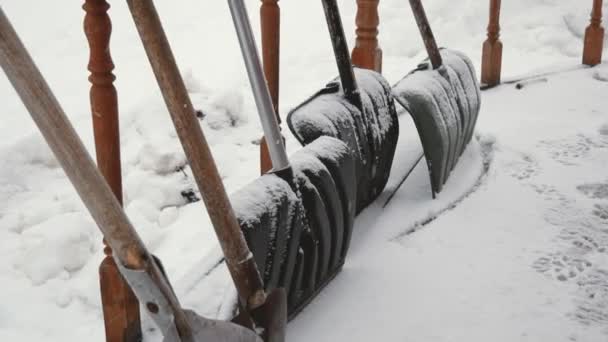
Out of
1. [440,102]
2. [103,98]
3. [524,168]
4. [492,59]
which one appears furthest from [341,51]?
[492,59]

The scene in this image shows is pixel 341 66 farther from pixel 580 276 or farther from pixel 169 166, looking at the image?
pixel 169 166

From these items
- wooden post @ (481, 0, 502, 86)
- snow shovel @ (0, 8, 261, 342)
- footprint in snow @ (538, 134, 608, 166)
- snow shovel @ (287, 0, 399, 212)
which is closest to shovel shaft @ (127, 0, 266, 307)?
snow shovel @ (0, 8, 261, 342)

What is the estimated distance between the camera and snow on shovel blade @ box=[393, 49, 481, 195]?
64.6 inches

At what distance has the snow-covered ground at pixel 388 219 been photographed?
50.8 inches

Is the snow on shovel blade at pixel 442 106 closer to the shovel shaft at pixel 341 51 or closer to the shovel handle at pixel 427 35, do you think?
the shovel handle at pixel 427 35

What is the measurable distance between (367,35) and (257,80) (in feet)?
3.77

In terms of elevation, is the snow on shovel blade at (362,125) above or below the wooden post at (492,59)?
above

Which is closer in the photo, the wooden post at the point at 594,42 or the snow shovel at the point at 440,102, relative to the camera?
the snow shovel at the point at 440,102

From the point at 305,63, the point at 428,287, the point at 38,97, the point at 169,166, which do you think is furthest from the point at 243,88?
the point at 38,97

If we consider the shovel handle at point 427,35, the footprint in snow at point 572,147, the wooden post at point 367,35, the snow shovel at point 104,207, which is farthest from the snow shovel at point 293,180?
the footprint in snow at point 572,147

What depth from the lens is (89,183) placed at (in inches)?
27.9

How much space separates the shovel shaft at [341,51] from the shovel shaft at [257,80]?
0.46 m

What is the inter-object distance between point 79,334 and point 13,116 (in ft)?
5.21

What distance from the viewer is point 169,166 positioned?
2516 millimetres
